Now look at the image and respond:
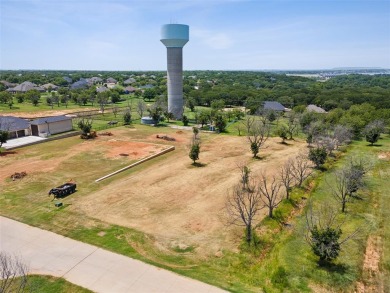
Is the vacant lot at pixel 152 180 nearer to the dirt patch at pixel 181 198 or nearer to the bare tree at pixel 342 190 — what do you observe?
the dirt patch at pixel 181 198

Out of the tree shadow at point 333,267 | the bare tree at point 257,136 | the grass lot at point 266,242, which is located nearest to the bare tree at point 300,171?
the grass lot at point 266,242

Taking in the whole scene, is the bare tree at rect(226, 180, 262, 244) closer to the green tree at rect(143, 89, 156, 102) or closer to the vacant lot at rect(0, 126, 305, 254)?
the vacant lot at rect(0, 126, 305, 254)

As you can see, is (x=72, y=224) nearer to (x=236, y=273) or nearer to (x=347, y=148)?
(x=236, y=273)

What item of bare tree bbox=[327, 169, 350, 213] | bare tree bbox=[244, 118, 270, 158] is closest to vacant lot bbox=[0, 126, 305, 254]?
bare tree bbox=[244, 118, 270, 158]

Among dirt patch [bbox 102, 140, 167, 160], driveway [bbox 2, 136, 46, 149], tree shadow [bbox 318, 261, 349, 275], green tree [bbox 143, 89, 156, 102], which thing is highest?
green tree [bbox 143, 89, 156, 102]

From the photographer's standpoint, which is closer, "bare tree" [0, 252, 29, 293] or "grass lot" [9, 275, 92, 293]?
"bare tree" [0, 252, 29, 293]

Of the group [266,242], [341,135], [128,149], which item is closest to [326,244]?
[266,242]

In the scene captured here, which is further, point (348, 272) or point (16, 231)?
point (16, 231)

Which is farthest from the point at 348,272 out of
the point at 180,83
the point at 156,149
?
the point at 180,83
